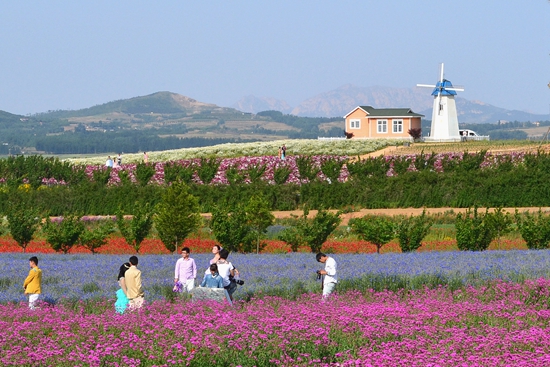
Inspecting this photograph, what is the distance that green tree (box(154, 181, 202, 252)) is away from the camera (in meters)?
34.2

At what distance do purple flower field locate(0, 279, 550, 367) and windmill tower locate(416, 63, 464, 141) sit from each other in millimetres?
86388

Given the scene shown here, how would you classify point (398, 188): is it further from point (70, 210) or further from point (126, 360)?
point (126, 360)

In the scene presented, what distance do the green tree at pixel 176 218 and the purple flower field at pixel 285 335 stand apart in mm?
18384

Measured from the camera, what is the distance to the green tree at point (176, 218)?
112 feet

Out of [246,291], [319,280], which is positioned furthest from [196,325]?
[319,280]

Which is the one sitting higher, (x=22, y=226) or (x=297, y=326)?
(x=297, y=326)

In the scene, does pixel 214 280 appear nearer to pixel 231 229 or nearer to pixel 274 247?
pixel 231 229

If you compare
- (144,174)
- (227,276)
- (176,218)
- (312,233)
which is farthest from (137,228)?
(144,174)

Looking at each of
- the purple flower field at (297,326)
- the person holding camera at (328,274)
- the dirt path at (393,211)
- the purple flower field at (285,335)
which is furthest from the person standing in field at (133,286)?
the dirt path at (393,211)

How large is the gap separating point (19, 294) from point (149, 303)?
11.4 ft

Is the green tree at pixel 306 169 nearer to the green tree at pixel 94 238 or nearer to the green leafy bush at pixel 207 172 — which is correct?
the green leafy bush at pixel 207 172

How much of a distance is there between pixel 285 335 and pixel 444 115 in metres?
93.1

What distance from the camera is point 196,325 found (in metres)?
13.2

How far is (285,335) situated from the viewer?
12.7 m
